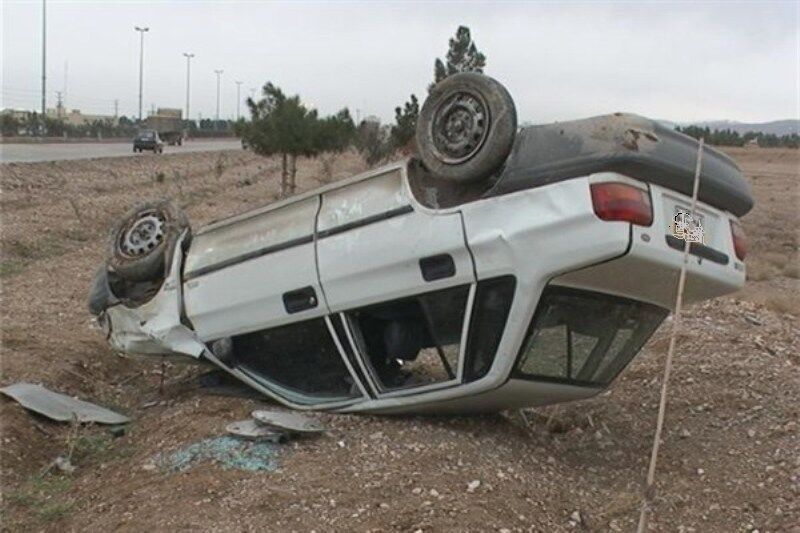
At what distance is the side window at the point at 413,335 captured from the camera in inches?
179

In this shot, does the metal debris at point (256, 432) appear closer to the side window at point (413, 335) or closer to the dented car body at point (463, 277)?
the dented car body at point (463, 277)

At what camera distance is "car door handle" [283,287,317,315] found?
495cm

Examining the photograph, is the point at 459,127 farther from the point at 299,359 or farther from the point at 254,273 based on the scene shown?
the point at 299,359

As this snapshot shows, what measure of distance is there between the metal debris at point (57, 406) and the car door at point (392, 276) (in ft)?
5.73

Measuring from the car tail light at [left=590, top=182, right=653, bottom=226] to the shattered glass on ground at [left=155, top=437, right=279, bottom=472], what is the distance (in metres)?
1.97

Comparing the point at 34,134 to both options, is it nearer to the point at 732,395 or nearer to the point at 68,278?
the point at 68,278

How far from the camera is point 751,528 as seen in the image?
13.1 ft

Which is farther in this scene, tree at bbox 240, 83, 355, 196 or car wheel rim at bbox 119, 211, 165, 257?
tree at bbox 240, 83, 355, 196

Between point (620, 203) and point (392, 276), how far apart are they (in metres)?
1.28

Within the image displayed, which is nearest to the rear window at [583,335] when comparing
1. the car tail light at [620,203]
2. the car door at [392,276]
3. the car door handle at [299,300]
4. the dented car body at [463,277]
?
the dented car body at [463,277]

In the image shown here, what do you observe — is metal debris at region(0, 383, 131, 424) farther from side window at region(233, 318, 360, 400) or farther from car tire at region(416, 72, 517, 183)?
car tire at region(416, 72, 517, 183)

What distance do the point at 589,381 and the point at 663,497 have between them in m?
0.75

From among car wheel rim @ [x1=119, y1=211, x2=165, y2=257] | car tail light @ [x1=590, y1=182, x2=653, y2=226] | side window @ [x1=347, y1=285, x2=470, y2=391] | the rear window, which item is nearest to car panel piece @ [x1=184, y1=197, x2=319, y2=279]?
car wheel rim @ [x1=119, y1=211, x2=165, y2=257]

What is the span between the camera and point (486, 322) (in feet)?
14.5
